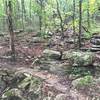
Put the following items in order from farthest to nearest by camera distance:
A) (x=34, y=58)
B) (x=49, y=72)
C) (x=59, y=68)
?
(x=34, y=58) → (x=59, y=68) → (x=49, y=72)

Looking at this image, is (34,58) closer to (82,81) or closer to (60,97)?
(82,81)

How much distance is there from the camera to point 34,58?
20859 mm

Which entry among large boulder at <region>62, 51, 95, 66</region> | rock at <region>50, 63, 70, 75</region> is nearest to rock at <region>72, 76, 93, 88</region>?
rock at <region>50, 63, 70, 75</region>

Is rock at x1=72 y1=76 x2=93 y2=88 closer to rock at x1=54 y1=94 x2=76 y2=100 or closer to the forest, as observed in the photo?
the forest

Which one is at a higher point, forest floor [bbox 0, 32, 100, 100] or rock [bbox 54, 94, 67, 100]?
forest floor [bbox 0, 32, 100, 100]

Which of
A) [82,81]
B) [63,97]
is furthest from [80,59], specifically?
[63,97]

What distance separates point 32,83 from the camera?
15242 millimetres

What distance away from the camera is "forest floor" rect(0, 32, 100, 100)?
14629 millimetres

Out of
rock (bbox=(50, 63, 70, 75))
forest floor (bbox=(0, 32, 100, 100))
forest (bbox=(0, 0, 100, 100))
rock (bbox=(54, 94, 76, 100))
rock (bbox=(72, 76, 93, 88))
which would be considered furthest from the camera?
rock (bbox=(50, 63, 70, 75))

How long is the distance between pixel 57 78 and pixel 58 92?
2.23 meters

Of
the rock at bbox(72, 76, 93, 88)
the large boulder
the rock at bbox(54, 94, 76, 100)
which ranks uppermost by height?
the large boulder

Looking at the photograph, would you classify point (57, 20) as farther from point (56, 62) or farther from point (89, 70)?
point (89, 70)

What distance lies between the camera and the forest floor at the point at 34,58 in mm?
14629

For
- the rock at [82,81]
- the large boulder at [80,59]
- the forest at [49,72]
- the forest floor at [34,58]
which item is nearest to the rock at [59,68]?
the forest at [49,72]
